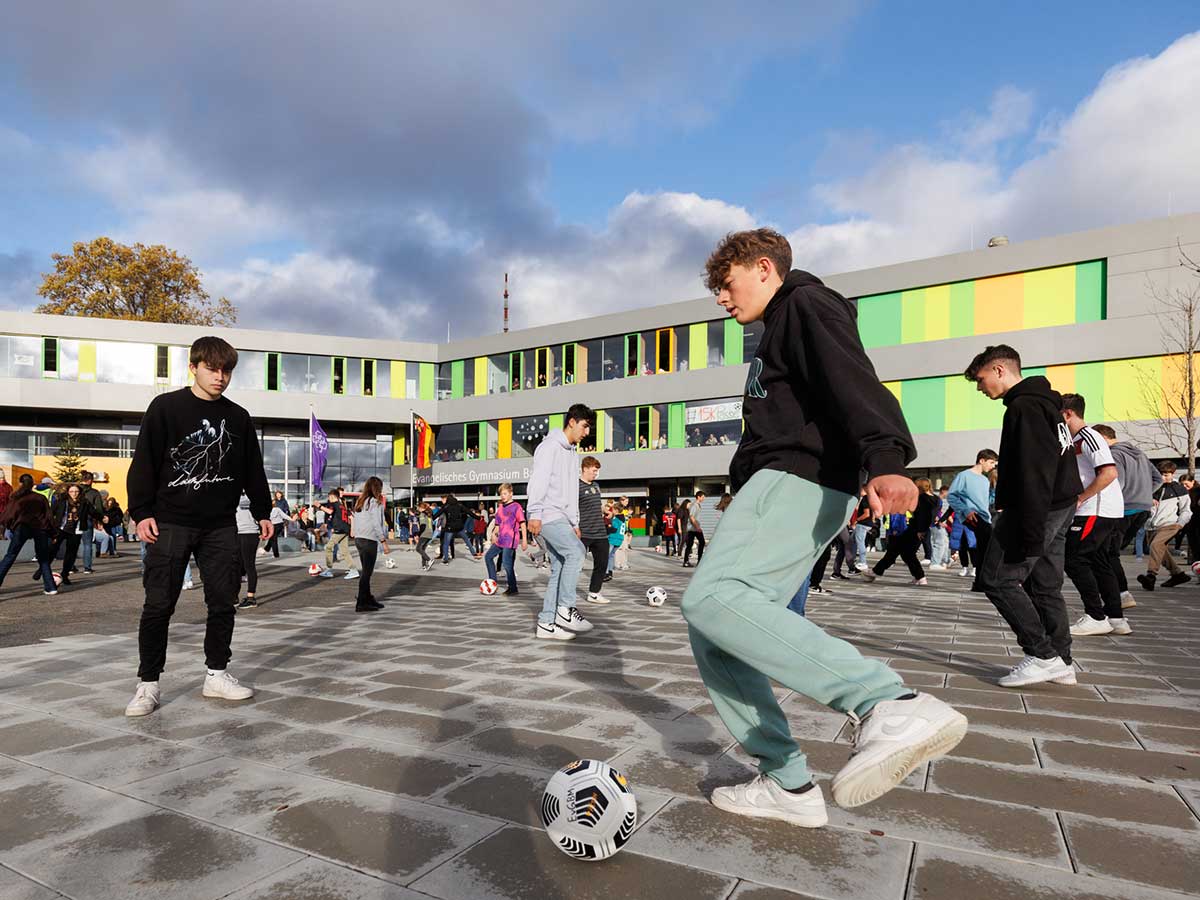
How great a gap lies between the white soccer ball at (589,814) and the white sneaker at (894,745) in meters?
0.62

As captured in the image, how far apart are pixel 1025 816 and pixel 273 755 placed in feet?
9.18

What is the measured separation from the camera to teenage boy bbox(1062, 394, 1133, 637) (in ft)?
18.8

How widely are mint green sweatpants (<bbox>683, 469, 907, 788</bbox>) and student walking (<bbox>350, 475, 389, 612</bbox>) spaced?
7428 mm

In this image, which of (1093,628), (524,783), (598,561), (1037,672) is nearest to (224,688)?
(524,783)

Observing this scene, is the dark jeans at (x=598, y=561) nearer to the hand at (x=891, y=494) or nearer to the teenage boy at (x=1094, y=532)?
the teenage boy at (x=1094, y=532)

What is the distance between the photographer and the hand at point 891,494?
1953mm

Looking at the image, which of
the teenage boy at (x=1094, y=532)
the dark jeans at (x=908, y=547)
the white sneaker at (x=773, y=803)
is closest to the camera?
the white sneaker at (x=773, y=803)

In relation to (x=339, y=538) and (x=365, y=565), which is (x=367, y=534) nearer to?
(x=365, y=565)

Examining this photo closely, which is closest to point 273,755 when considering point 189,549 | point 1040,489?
point 189,549

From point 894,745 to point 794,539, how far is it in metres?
0.58

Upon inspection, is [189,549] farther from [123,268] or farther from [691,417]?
[123,268]

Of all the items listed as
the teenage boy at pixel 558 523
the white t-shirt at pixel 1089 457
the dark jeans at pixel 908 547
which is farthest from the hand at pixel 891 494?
the dark jeans at pixel 908 547

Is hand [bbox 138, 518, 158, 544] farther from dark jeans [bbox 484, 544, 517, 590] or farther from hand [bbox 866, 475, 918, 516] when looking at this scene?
dark jeans [bbox 484, 544, 517, 590]

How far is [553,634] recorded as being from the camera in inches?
260
